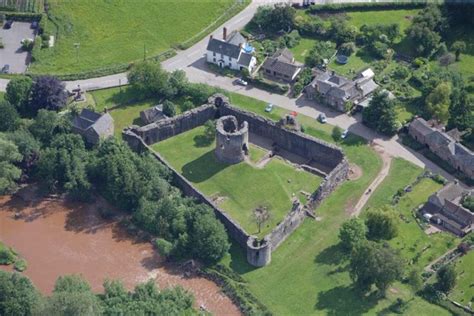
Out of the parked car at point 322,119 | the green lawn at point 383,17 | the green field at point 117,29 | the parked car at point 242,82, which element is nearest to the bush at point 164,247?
the parked car at point 322,119

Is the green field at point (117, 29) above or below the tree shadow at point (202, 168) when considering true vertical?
above

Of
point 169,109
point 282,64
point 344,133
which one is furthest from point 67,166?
point 282,64

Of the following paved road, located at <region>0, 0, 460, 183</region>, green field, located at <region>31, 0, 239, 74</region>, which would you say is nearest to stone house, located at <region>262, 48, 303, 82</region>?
paved road, located at <region>0, 0, 460, 183</region>

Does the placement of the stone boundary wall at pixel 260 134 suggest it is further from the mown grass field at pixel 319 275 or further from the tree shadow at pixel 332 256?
the tree shadow at pixel 332 256

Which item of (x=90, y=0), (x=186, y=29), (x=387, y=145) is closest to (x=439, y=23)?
(x=387, y=145)

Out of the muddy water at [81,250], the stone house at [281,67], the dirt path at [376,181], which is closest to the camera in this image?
the muddy water at [81,250]

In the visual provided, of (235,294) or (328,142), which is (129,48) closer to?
(328,142)

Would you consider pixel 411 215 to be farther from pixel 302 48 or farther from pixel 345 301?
pixel 302 48
